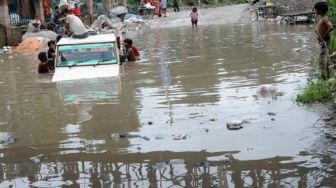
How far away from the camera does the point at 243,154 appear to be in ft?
18.2

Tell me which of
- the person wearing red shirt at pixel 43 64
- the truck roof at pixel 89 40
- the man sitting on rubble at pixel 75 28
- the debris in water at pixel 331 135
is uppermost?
the man sitting on rubble at pixel 75 28

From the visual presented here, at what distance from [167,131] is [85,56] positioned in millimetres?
4807

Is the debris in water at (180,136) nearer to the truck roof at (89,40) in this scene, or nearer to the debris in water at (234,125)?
the debris in water at (234,125)

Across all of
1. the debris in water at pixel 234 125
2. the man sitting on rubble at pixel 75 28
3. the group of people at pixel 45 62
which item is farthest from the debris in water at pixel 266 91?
the group of people at pixel 45 62

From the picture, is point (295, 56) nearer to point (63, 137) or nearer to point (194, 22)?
point (63, 137)

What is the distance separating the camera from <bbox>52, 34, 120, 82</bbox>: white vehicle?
10.9m

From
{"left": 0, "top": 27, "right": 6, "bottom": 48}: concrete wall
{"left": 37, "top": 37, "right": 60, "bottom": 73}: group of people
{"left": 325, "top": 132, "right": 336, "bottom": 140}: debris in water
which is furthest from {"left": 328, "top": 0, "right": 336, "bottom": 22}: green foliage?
{"left": 0, "top": 27, "right": 6, "bottom": 48}: concrete wall

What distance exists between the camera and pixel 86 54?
1102 centimetres

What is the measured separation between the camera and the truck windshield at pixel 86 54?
1097 centimetres

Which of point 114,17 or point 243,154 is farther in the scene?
point 114,17

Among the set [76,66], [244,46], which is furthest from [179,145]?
[244,46]

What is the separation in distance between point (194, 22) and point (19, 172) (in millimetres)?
24688

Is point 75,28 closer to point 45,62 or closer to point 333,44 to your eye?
point 45,62

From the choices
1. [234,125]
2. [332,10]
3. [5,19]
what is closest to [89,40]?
[332,10]
